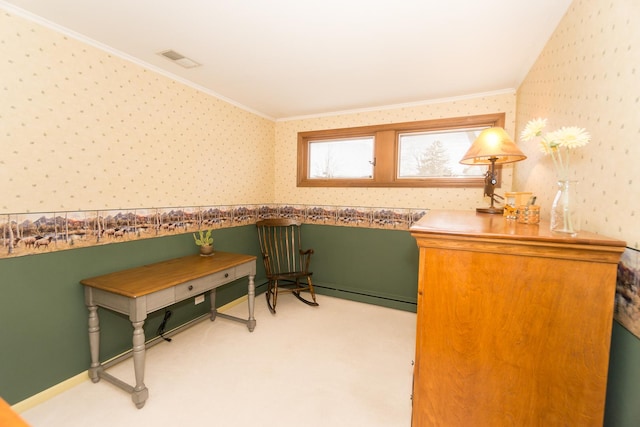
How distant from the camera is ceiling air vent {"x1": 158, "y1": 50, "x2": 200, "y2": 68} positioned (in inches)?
84.7

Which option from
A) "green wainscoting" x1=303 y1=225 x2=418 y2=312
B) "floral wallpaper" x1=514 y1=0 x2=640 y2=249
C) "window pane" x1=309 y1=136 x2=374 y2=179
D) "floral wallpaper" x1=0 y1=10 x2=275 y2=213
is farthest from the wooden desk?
"floral wallpaper" x1=514 y1=0 x2=640 y2=249

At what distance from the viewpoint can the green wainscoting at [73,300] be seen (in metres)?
1.66

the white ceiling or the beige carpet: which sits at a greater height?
the white ceiling

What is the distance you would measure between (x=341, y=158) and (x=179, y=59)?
2110 millimetres

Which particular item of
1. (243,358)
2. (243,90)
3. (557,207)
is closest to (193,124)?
(243,90)

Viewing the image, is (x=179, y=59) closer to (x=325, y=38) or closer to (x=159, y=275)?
(x=325, y=38)

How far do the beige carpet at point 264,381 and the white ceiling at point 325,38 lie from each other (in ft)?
8.00

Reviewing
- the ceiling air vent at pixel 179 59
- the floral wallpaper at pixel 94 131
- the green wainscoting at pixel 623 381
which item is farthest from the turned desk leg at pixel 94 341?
→ the green wainscoting at pixel 623 381

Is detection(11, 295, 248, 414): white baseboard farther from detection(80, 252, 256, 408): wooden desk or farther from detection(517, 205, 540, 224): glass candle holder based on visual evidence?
detection(517, 205, 540, 224): glass candle holder

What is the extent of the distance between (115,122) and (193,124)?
0.72 metres

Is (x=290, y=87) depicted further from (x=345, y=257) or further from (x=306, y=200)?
(x=345, y=257)

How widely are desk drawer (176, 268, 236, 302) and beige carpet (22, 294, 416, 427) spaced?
59 centimetres

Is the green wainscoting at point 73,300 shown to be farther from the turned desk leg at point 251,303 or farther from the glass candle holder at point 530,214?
the glass candle holder at point 530,214

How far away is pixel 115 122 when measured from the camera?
2.14 m
